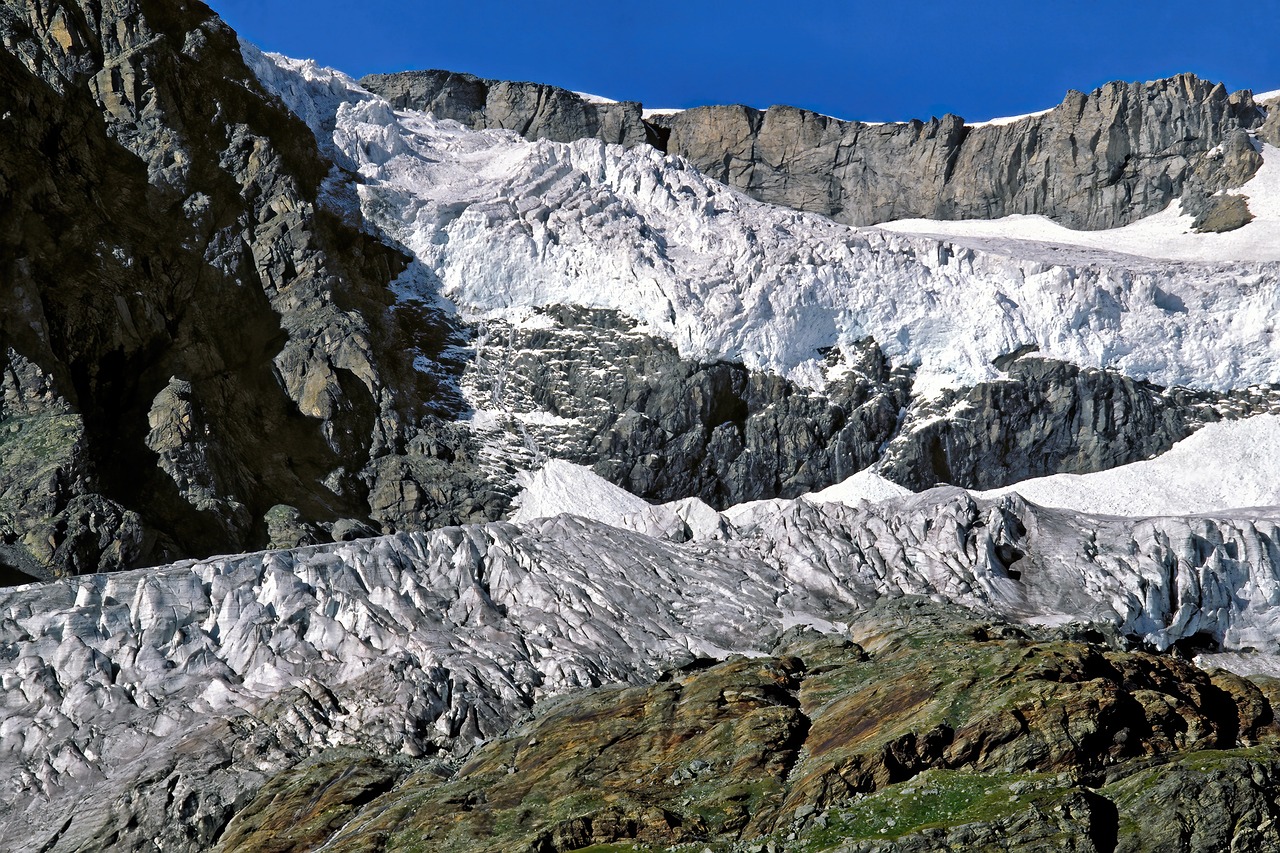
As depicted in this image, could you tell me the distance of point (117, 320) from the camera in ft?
283

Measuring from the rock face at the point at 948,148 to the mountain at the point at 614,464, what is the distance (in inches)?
18.5

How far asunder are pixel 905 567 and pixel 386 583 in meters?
24.6

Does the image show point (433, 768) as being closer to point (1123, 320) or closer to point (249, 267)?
point (249, 267)

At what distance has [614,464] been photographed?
100m

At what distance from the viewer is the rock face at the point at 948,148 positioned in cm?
13675

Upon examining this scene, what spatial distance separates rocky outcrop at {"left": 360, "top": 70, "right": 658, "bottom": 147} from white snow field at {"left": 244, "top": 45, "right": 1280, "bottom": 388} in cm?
2166

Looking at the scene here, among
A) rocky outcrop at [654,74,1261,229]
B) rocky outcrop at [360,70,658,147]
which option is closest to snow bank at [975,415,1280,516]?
rocky outcrop at [654,74,1261,229]

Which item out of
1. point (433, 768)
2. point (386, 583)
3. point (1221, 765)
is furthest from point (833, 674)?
point (386, 583)

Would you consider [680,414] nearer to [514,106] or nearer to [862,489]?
[862,489]

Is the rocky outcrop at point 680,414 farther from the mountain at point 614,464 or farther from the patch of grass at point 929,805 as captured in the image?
the patch of grass at point 929,805

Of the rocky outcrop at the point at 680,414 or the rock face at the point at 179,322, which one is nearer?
the rock face at the point at 179,322

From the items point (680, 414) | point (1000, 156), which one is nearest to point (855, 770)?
point (680, 414)

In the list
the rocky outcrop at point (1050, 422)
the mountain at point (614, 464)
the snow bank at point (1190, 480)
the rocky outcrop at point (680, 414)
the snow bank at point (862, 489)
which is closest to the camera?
the mountain at point (614, 464)

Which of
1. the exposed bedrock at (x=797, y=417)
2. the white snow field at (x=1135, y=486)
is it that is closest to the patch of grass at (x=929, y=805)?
the white snow field at (x=1135, y=486)
